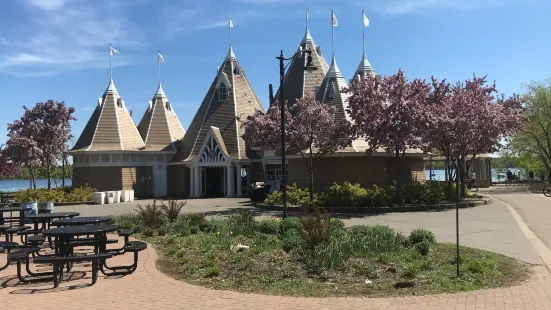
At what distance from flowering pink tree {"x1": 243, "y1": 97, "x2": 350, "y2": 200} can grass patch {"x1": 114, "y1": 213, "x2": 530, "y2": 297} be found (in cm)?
1211

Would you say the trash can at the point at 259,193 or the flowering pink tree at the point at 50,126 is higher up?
the flowering pink tree at the point at 50,126

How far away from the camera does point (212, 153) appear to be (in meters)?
38.5

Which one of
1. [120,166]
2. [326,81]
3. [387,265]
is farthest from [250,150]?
[387,265]

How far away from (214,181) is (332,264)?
3397cm

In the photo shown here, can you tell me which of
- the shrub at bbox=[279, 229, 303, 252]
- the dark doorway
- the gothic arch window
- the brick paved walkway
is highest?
the gothic arch window

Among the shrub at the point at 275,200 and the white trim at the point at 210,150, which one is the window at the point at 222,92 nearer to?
the white trim at the point at 210,150

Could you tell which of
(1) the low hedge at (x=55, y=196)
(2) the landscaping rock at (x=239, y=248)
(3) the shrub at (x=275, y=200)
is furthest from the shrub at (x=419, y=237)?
(1) the low hedge at (x=55, y=196)

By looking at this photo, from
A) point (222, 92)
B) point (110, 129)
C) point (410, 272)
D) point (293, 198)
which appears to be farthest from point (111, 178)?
point (410, 272)

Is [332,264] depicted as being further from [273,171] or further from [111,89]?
[111,89]

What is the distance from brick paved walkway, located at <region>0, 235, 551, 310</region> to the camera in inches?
256

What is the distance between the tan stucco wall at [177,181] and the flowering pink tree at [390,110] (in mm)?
20317

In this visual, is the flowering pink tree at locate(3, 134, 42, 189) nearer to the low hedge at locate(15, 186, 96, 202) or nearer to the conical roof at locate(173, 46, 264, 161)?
the low hedge at locate(15, 186, 96, 202)

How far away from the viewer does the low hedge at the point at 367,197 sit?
75.2 ft

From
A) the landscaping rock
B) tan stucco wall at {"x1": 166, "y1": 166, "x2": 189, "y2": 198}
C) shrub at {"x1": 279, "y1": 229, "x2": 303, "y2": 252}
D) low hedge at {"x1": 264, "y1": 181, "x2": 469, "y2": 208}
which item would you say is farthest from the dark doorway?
the landscaping rock
